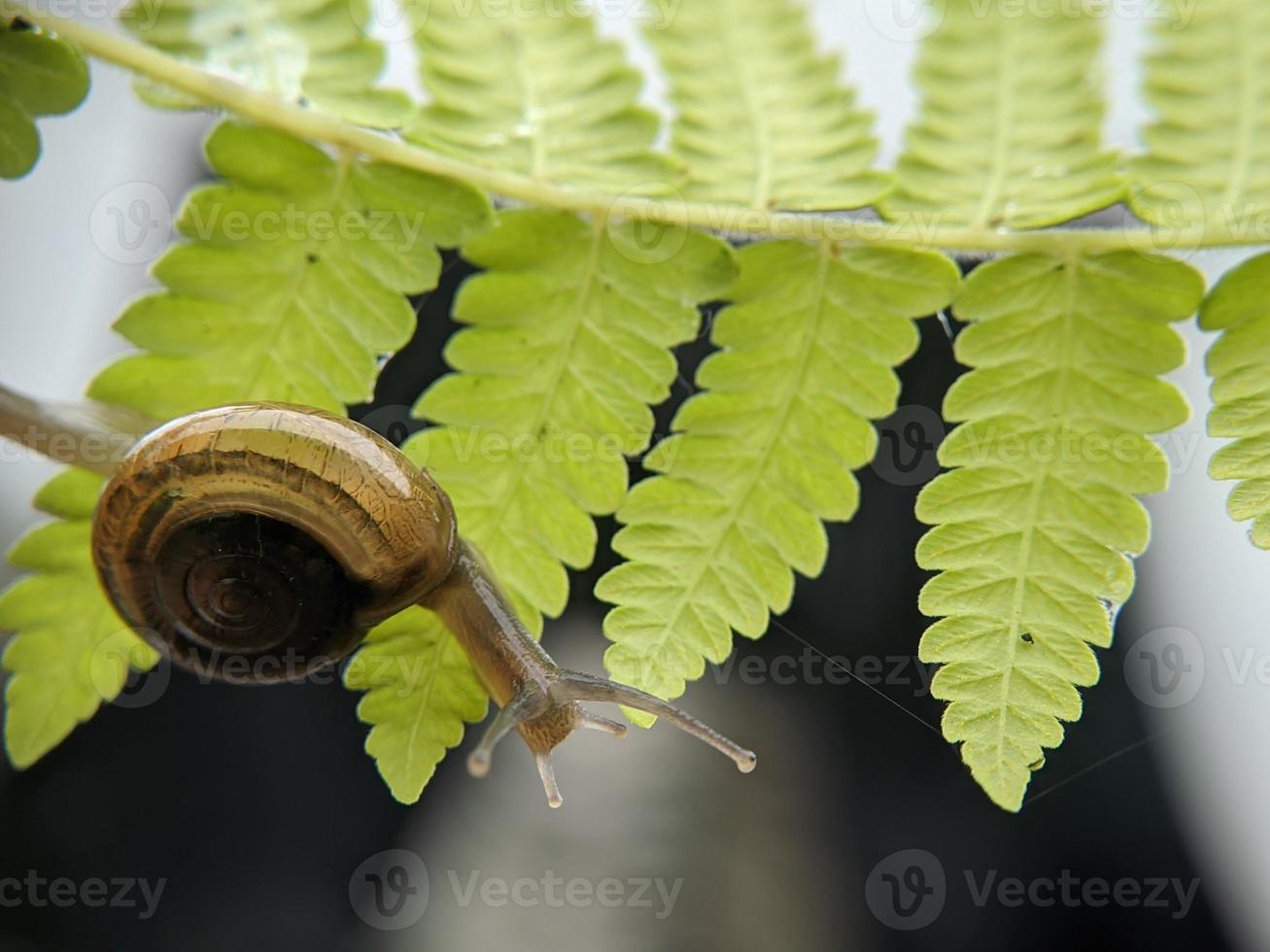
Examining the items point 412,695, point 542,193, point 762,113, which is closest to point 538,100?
point 542,193

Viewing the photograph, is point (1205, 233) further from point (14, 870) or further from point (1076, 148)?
point (14, 870)

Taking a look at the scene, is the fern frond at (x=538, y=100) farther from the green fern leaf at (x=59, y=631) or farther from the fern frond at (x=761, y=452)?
the green fern leaf at (x=59, y=631)

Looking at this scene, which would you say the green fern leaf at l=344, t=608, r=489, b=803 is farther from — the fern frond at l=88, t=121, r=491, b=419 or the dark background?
the dark background

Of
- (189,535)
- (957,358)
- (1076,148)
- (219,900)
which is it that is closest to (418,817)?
(219,900)

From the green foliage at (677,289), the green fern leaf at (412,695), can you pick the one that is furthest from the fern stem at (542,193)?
the green fern leaf at (412,695)

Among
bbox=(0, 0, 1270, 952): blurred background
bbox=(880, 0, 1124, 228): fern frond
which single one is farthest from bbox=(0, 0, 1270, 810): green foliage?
bbox=(0, 0, 1270, 952): blurred background
